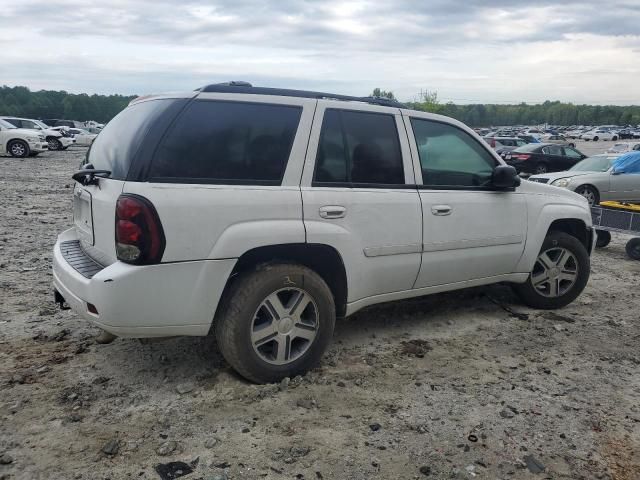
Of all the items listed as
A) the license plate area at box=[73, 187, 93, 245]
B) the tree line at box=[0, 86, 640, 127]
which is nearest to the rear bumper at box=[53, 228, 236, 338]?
the license plate area at box=[73, 187, 93, 245]

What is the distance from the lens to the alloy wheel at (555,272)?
5238mm

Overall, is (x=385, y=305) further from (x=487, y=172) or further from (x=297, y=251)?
(x=297, y=251)

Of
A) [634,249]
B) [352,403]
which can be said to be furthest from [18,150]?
[352,403]

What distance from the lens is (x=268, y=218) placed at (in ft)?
11.4

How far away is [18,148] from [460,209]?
80.2ft

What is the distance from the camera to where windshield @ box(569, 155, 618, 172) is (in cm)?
1357

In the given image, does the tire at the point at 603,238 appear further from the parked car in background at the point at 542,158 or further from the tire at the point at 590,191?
the parked car in background at the point at 542,158

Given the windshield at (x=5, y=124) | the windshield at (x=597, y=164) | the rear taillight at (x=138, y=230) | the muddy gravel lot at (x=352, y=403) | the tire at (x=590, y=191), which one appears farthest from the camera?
the windshield at (x=5, y=124)

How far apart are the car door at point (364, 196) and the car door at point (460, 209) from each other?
Result: 0.41 feet

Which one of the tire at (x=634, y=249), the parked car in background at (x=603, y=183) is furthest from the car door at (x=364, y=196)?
the parked car in background at (x=603, y=183)

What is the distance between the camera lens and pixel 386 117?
13.8ft

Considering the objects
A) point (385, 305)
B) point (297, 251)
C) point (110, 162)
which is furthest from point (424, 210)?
point (110, 162)

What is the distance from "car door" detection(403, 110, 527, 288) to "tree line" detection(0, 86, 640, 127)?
1682 inches

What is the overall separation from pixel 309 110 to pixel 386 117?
700 mm
